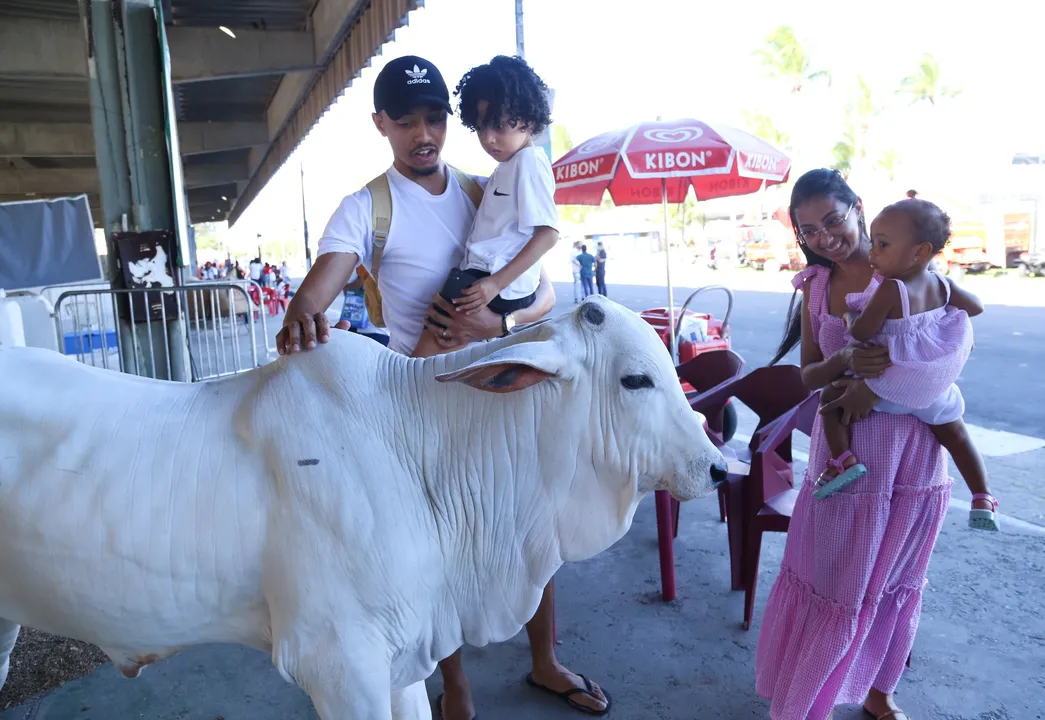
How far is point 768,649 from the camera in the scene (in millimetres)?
2455

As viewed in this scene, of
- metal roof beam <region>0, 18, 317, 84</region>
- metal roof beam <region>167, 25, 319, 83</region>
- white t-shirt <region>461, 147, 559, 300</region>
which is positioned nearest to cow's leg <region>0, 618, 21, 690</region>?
white t-shirt <region>461, 147, 559, 300</region>

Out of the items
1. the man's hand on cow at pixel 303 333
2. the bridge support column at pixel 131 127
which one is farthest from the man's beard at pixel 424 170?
the bridge support column at pixel 131 127

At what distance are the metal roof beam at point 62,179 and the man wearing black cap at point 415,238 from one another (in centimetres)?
1768

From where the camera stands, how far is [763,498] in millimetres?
3135

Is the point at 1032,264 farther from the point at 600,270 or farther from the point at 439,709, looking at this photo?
the point at 439,709

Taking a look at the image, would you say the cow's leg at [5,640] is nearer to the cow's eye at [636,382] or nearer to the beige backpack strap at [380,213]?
the beige backpack strap at [380,213]

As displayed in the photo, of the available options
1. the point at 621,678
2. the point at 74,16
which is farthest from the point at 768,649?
the point at 74,16

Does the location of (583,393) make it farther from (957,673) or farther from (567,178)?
(567,178)

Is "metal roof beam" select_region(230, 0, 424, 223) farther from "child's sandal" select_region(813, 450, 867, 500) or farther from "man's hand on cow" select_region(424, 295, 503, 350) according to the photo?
"child's sandal" select_region(813, 450, 867, 500)

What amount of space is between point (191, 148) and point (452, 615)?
14586 mm

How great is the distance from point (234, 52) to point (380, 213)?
770 centimetres

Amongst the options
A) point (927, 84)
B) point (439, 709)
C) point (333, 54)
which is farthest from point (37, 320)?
point (927, 84)

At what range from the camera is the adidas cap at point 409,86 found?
2049 mm

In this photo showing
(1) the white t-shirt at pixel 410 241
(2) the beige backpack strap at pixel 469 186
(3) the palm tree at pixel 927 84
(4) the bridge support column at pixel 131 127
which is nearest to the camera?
(1) the white t-shirt at pixel 410 241
